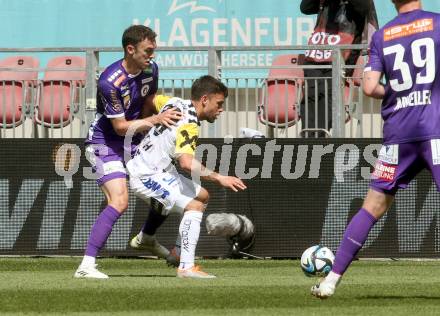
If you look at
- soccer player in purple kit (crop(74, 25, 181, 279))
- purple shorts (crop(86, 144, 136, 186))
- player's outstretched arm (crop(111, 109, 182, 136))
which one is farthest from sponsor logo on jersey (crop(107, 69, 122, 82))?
purple shorts (crop(86, 144, 136, 186))

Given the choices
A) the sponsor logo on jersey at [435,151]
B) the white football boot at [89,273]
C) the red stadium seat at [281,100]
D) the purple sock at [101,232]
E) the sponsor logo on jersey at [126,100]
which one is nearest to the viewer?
the sponsor logo on jersey at [435,151]

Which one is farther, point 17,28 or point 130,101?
point 17,28

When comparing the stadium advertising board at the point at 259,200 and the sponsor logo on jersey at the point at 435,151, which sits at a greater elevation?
the sponsor logo on jersey at the point at 435,151

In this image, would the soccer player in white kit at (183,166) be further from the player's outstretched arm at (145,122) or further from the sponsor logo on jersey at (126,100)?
the sponsor logo on jersey at (126,100)

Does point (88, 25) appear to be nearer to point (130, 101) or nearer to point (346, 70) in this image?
point (346, 70)

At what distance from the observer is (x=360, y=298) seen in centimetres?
925

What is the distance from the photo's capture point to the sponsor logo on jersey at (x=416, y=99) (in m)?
8.84

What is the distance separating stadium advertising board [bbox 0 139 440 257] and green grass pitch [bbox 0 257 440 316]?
1221mm

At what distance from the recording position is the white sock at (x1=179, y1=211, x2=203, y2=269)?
36.6 feet

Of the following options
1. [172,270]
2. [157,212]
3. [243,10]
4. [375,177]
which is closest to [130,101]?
[157,212]

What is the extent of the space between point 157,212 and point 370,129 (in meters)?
3.77

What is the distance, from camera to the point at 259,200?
14648 millimetres

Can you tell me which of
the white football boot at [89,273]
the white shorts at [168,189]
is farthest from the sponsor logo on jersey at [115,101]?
the white football boot at [89,273]

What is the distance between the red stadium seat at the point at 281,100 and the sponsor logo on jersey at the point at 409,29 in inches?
237
